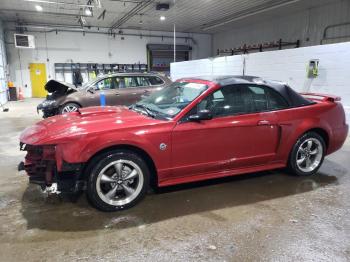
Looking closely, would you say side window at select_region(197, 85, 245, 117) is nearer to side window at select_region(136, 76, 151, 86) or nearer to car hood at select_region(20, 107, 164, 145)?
car hood at select_region(20, 107, 164, 145)

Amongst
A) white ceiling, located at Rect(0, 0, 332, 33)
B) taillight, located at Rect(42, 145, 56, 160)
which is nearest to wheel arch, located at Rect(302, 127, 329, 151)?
taillight, located at Rect(42, 145, 56, 160)

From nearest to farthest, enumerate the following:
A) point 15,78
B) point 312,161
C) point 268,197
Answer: point 268,197 < point 312,161 < point 15,78

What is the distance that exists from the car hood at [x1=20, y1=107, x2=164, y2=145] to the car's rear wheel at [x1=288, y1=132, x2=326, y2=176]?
1.95 metres

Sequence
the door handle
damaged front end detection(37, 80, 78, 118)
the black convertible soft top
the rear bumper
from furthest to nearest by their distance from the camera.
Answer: damaged front end detection(37, 80, 78, 118) < the rear bumper < the black convertible soft top < the door handle

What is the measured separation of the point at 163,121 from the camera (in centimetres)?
289

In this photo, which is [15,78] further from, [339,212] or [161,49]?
[339,212]

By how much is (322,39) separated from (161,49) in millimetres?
10669

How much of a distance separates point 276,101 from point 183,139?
139cm

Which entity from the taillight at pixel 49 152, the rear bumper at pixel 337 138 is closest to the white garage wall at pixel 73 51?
the taillight at pixel 49 152

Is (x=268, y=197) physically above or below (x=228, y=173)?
below

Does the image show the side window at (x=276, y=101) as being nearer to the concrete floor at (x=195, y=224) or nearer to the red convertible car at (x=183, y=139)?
the red convertible car at (x=183, y=139)

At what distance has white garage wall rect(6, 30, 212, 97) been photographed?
16.7m

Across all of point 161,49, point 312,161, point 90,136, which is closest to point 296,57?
point 312,161

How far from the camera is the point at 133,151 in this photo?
280 centimetres
